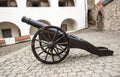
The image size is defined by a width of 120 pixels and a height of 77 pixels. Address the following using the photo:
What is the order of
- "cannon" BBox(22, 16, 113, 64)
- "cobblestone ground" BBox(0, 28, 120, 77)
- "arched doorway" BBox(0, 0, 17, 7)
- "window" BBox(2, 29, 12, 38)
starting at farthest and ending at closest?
1. "arched doorway" BBox(0, 0, 17, 7)
2. "window" BBox(2, 29, 12, 38)
3. "cannon" BBox(22, 16, 113, 64)
4. "cobblestone ground" BBox(0, 28, 120, 77)

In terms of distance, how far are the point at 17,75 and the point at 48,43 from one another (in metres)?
1.18

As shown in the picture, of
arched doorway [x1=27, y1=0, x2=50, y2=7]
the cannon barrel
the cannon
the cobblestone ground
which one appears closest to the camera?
the cobblestone ground

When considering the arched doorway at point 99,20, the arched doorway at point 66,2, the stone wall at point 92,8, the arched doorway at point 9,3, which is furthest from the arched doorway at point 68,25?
the arched doorway at point 9,3

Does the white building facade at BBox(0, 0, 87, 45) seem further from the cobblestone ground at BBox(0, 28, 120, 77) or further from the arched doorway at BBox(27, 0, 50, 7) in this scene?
the cobblestone ground at BBox(0, 28, 120, 77)

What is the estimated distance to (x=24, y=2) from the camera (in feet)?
46.2

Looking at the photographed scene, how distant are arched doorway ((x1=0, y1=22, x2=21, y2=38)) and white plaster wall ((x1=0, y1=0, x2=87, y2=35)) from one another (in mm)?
1363

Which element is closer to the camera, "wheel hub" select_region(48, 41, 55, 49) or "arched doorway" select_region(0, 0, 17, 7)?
"wheel hub" select_region(48, 41, 55, 49)

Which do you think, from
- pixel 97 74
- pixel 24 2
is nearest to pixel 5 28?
pixel 24 2

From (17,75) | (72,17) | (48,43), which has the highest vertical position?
(72,17)

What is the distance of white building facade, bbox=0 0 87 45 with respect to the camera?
1365 centimetres

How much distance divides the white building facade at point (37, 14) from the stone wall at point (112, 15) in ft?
17.1

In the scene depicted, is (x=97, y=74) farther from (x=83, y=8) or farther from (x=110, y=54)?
(x=83, y=8)

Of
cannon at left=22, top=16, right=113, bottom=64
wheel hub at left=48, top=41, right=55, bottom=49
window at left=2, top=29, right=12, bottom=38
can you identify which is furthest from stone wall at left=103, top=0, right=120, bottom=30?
window at left=2, top=29, right=12, bottom=38

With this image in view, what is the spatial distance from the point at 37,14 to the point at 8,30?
338cm
